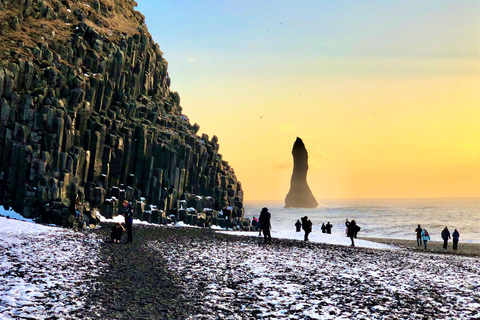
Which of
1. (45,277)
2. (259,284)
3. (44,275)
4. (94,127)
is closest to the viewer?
(45,277)

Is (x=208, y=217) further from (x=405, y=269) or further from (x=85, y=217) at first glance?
(x=405, y=269)

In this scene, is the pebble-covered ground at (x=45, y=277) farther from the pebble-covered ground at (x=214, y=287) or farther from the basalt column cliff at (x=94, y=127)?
the basalt column cliff at (x=94, y=127)

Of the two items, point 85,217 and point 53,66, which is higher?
point 53,66

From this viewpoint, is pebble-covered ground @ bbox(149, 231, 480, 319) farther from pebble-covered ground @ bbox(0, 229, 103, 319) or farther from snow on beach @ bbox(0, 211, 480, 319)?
pebble-covered ground @ bbox(0, 229, 103, 319)

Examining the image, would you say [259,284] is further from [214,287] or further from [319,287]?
[319,287]

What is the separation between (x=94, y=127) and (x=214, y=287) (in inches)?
1724

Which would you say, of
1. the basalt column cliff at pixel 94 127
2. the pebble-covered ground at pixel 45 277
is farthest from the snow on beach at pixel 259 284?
the basalt column cliff at pixel 94 127

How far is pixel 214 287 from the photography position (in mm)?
15539

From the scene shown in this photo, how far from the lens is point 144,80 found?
241ft

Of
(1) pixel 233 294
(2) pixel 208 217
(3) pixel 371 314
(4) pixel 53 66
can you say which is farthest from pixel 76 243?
(2) pixel 208 217

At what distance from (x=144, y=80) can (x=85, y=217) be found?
3725 centimetres

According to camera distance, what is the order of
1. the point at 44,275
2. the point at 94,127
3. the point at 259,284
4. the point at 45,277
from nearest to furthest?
the point at 45,277 → the point at 44,275 → the point at 259,284 → the point at 94,127

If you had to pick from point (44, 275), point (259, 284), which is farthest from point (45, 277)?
point (259, 284)

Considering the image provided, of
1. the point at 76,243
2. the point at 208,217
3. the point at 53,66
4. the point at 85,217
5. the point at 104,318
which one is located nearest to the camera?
the point at 104,318
